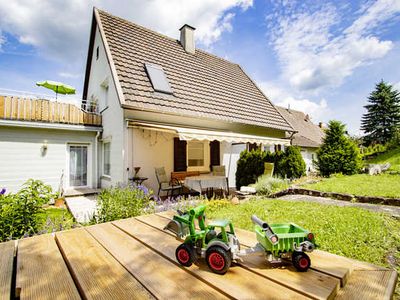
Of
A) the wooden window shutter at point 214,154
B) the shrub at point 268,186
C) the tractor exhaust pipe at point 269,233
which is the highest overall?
the wooden window shutter at point 214,154

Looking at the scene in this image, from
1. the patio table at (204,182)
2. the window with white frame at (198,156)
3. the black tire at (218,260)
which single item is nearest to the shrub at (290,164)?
the window with white frame at (198,156)

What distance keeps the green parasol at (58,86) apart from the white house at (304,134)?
90.9ft

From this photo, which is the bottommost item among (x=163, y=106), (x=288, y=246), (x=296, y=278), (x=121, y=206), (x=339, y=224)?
(x=339, y=224)

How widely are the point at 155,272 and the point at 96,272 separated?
0.42 meters

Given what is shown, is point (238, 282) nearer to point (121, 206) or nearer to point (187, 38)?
point (121, 206)

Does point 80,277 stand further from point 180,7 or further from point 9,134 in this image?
point 180,7

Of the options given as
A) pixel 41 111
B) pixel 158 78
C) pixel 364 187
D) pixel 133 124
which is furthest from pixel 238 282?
pixel 41 111

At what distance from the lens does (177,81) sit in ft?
44.8

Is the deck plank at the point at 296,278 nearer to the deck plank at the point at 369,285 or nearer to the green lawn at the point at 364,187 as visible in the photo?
the deck plank at the point at 369,285

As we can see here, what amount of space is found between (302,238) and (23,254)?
7.47 feet

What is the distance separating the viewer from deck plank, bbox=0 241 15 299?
120 cm

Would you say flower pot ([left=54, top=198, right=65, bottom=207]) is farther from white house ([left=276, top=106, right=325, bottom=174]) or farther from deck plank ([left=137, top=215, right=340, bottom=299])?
white house ([left=276, top=106, right=325, bottom=174])

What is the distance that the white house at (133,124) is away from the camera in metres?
10.9

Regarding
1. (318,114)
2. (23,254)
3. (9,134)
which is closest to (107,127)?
(9,134)
